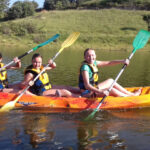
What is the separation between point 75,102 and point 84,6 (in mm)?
36271

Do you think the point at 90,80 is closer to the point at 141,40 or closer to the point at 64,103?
the point at 64,103

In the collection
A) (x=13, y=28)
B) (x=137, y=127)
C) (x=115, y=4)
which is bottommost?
(x=137, y=127)

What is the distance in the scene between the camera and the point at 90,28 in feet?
86.3

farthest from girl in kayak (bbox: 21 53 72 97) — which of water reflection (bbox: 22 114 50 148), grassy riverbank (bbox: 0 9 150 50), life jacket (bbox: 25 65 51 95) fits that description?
grassy riverbank (bbox: 0 9 150 50)

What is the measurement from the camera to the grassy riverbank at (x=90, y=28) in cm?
2016

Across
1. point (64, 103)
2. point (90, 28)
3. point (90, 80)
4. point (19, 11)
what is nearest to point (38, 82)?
point (64, 103)

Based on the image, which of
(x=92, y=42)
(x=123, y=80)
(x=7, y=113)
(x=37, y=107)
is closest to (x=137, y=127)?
(x=37, y=107)

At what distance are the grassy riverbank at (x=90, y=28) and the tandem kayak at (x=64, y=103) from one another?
14.5 m

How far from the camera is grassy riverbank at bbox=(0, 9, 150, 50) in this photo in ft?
66.2

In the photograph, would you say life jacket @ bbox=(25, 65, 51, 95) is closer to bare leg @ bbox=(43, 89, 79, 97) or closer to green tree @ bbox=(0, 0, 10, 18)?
bare leg @ bbox=(43, 89, 79, 97)

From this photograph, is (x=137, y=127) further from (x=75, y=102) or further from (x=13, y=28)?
(x=13, y=28)

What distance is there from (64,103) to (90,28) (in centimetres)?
2252

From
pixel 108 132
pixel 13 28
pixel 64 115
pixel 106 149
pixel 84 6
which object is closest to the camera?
pixel 106 149

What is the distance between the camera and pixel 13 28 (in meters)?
22.8
